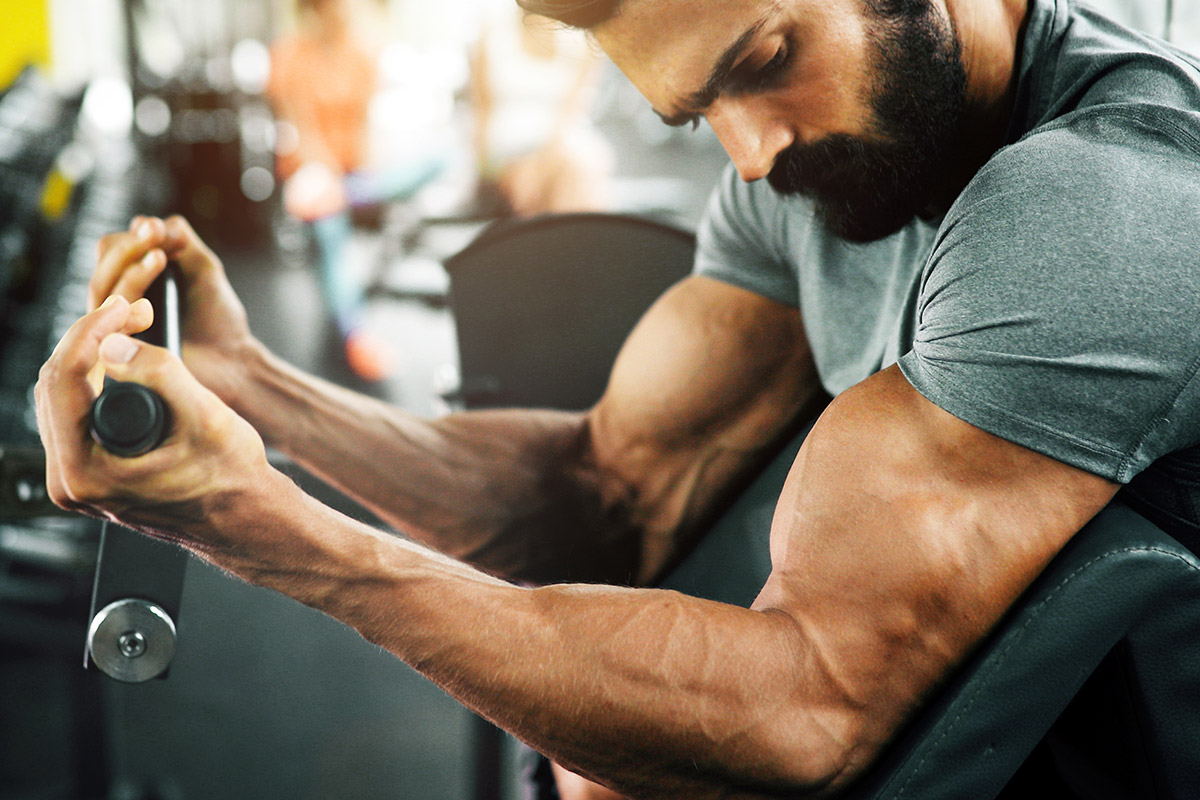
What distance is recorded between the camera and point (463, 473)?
24.7 inches

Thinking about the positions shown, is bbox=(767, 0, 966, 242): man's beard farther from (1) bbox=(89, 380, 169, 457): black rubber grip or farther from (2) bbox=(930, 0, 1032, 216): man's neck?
(1) bbox=(89, 380, 169, 457): black rubber grip

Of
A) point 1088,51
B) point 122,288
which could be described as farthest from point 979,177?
point 122,288

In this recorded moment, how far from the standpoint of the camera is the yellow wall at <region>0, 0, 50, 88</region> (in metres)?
2.68

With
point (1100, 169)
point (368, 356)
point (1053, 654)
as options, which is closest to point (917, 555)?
point (1053, 654)

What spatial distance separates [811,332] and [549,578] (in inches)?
9.7

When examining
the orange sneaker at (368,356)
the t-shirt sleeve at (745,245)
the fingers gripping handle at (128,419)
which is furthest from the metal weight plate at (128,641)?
the orange sneaker at (368,356)

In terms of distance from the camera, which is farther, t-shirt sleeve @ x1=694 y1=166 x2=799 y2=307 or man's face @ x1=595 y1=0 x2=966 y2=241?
t-shirt sleeve @ x1=694 y1=166 x2=799 y2=307

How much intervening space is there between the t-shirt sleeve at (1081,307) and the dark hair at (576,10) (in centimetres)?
20

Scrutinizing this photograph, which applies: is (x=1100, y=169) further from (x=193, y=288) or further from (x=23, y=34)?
(x=23, y=34)

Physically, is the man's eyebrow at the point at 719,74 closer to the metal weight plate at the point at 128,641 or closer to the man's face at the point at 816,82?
the man's face at the point at 816,82

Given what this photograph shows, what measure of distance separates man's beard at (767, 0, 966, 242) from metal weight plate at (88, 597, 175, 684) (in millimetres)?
383

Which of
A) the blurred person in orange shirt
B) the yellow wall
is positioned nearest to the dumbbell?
the blurred person in orange shirt

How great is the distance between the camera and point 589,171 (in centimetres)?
131

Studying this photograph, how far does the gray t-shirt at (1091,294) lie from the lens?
0.36 m
